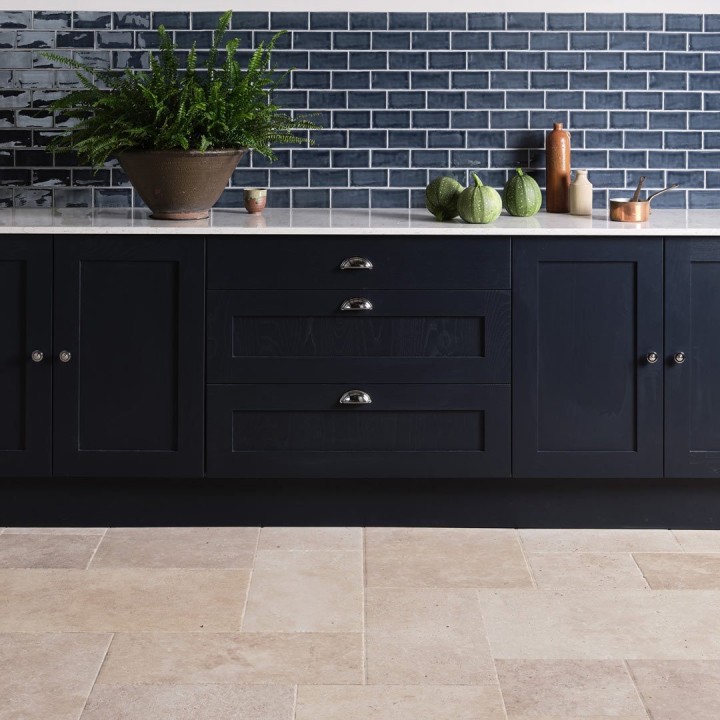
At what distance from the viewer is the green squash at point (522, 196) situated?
388 centimetres

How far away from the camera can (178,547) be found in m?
3.54

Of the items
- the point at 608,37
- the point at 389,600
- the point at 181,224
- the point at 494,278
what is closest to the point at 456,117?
the point at 608,37

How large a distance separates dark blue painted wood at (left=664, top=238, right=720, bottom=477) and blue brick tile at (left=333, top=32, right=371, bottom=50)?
1.35 metres

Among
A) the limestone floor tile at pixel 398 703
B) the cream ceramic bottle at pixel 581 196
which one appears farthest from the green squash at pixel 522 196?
the limestone floor tile at pixel 398 703

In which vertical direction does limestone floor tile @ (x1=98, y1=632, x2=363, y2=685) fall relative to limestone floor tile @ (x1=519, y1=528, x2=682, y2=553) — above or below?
below

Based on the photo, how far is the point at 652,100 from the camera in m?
4.23

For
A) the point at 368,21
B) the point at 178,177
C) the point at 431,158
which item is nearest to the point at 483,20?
the point at 368,21

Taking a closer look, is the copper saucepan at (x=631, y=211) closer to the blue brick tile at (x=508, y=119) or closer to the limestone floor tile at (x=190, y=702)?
the blue brick tile at (x=508, y=119)

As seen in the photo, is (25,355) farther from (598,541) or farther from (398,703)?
(598,541)

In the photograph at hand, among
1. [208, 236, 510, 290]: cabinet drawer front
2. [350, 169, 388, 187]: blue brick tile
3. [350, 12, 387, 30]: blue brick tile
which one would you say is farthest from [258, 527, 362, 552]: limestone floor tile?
[350, 12, 387, 30]: blue brick tile

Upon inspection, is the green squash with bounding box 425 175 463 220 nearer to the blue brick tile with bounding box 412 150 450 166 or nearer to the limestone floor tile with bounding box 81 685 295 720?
the blue brick tile with bounding box 412 150 450 166

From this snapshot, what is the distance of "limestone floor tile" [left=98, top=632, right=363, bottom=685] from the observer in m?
2.68

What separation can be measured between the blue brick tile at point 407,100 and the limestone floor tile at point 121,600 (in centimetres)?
182

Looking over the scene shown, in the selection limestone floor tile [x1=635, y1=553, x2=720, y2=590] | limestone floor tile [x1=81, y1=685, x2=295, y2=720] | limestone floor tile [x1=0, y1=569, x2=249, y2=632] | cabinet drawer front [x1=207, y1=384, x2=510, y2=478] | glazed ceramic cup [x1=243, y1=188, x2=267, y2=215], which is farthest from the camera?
glazed ceramic cup [x1=243, y1=188, x2=267, y2=215]
